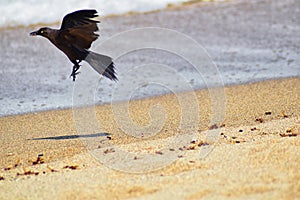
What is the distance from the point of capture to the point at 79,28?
6.11 m

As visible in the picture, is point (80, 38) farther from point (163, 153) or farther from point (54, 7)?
point (54, 7)

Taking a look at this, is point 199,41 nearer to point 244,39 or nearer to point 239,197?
point 244,39

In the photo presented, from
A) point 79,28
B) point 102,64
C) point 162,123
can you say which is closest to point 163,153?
point 162,123

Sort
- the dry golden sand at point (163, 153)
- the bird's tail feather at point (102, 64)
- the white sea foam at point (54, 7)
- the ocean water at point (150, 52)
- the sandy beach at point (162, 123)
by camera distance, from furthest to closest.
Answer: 1. the white sea foam at point (54, 7)
2. the ocean water at point (150, 52)
3. the bird's tail feather at point (102, 64)
4. the sandy beach at point (162, 123)
5. the dry golden sand at point (163, 153)

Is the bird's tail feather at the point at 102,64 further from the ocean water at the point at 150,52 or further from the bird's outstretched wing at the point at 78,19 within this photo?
the ocean water at the point at 150,52

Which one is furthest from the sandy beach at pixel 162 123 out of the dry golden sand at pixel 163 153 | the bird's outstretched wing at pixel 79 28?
the bird's outstretched wing at pixel 79 28

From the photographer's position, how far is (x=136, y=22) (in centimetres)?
1223

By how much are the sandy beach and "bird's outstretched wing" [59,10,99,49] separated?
2.61ft

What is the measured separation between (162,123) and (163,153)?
1.40 metres

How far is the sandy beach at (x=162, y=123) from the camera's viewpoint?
13.8 feet

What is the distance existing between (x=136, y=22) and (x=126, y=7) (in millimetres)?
1323

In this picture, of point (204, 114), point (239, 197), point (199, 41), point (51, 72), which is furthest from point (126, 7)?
point (239, 197)

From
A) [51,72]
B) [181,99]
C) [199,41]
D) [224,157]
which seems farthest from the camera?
[199,41]

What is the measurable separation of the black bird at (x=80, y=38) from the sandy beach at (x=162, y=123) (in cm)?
57
